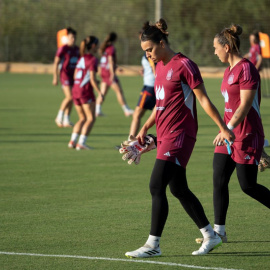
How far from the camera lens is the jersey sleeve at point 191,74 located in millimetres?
6461

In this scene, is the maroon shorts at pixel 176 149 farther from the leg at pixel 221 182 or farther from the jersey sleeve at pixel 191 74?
the leg at pixel 221 182

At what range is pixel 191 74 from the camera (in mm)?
6465

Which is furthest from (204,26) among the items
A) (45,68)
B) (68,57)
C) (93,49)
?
(93,49)

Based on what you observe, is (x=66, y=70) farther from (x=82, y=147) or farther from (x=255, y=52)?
(x=255, y=52)

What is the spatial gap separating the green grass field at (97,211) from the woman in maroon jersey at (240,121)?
2.04 feet

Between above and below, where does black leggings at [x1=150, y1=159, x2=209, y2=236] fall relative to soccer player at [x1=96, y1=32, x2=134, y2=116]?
above

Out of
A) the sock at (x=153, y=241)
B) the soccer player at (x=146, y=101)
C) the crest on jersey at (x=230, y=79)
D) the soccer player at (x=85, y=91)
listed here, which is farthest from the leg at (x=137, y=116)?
the sock at (x=153, y=241)

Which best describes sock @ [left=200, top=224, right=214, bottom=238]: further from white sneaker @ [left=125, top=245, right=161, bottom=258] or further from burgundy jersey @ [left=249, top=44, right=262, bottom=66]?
burgundy jersey @ [left=249, top=44, right=262, bottom=66]

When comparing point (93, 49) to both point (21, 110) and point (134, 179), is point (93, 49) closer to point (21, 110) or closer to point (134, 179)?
point (134, 179)

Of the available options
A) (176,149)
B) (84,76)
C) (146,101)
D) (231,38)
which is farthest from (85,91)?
(176,149)

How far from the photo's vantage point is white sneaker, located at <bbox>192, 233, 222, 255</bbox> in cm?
676

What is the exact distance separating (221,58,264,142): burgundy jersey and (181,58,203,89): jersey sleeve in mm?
655

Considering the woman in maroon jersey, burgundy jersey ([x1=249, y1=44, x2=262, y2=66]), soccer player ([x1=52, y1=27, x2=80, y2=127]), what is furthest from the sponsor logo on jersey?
burgundy jersey ([x1=249, y1=44, x2=262, y2=66])

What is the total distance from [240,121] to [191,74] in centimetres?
73
